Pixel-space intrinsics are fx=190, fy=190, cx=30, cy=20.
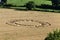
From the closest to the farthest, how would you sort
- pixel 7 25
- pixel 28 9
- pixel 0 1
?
pixel 7 25 → pixel 28 9 → pixel 0 1

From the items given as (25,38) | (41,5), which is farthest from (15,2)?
(25,38)

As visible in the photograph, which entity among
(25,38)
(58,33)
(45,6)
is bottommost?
(45,6)

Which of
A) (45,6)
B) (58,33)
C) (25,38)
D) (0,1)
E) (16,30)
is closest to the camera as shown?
(58,33)

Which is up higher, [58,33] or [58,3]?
[58,33]

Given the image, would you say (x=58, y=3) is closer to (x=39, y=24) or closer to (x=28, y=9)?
(x=28, y=9)

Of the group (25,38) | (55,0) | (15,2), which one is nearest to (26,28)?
(25,38)

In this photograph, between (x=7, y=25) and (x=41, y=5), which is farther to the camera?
(x=41, y=5)

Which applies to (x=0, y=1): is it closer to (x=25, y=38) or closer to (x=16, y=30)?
(x=16, y=30)

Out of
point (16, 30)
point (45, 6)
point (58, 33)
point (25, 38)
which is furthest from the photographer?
point (45, 6)

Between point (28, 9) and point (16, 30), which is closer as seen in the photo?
point (16, 30)
